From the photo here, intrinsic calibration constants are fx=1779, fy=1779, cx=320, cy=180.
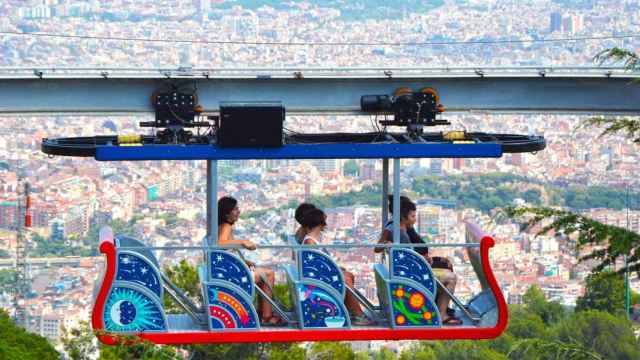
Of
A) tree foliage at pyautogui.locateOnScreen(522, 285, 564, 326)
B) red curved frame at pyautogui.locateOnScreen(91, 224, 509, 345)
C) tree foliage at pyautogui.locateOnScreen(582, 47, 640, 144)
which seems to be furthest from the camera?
tree foliage at pyautogui.locateOnScreen(522, 285, 564, 326)

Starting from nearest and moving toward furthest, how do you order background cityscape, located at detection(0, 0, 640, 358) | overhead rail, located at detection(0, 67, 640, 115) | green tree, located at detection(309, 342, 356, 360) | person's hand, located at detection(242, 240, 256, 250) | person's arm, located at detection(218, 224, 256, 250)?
1. person's hand, located at detection(242, 240, 256, 250)
2. person's arm, located at detection(218, 224, 256, 250)
3. overhead rail, located at detection(0, 67, 640, 115)
4. green tree, located at detection(309, 342, 356, 360)
5. background cityscape, located at detection(0, 0, 640, 358)

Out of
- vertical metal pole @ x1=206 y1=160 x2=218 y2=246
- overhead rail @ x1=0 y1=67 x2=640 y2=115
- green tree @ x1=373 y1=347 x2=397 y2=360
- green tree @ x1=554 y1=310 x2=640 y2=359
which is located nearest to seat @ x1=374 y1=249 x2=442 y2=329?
vertical metal pole @ x1=206 y1=160 x2=218 y2=246

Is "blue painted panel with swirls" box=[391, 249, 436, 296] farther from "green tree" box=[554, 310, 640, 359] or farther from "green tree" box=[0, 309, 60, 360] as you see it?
"green tree" box=[554, 310, 640, 359]

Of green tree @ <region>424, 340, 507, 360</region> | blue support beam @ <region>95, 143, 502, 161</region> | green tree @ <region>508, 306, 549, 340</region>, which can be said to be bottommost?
green tree @ <region>424, 340, 507, 360</region>

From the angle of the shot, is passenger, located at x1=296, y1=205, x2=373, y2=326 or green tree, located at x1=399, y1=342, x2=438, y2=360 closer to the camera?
passenger, located at x1=296, y1=205, x2=373, y2=326

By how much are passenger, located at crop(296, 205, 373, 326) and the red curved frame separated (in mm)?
301

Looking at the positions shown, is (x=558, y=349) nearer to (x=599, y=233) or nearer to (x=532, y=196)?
(x=599, y=233)

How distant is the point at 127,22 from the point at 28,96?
233 feet

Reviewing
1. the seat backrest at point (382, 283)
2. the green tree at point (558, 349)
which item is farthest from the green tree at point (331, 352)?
the green tree at point (558, 349)

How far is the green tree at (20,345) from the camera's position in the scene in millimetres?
25719

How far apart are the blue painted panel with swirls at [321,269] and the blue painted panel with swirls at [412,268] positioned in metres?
0.57

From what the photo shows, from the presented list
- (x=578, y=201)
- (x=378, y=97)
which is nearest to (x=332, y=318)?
(x=378, y=97)

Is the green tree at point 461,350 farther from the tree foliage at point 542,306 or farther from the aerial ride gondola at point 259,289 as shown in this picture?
the aerial ride gondola at point 259,289

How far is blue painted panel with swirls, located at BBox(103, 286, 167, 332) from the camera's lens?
1702 centimetres
